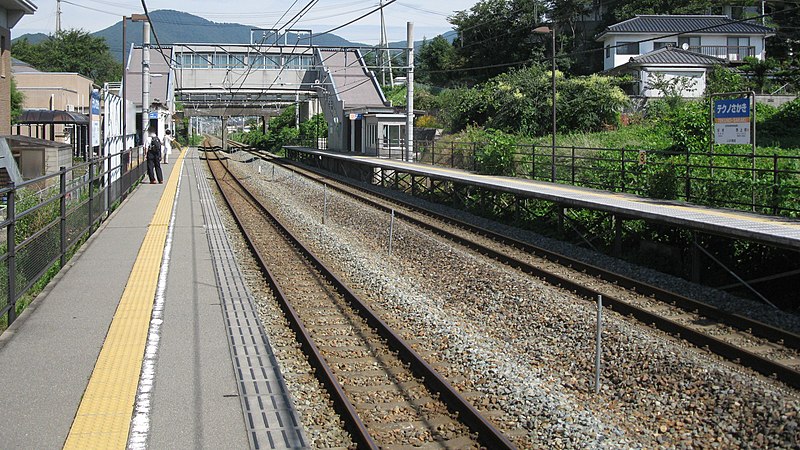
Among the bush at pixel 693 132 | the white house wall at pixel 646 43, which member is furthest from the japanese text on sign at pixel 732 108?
the white house wall at pixel 646 43

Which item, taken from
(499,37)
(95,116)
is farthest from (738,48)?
(95,116)

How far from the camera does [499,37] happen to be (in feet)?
228

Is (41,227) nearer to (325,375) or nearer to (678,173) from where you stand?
(325,375)

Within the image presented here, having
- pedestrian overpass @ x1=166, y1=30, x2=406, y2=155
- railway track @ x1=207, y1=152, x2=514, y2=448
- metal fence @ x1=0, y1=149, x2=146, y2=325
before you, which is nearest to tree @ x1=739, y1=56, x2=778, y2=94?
pedestrian overpass @ x1=166, y1=30, x2=406, y2=155

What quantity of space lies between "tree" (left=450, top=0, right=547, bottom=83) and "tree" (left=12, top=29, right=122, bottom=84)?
Result: 2262 inches

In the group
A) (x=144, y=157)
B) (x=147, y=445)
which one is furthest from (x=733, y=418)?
(x=144, y=157)

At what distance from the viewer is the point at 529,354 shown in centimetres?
925

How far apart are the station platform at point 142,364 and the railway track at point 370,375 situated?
1.82 ft

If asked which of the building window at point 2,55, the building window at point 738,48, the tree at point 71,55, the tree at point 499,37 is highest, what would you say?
the tree at point 71,55

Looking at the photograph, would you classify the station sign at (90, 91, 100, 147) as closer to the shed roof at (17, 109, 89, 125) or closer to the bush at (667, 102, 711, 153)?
the bush at (667, 102, 711, 153)

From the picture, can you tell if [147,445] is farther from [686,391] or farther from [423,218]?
[423,218]

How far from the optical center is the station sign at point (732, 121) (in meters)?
17.9

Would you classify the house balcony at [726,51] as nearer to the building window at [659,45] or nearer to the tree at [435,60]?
the building window at [659,45]

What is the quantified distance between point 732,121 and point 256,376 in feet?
45.8
